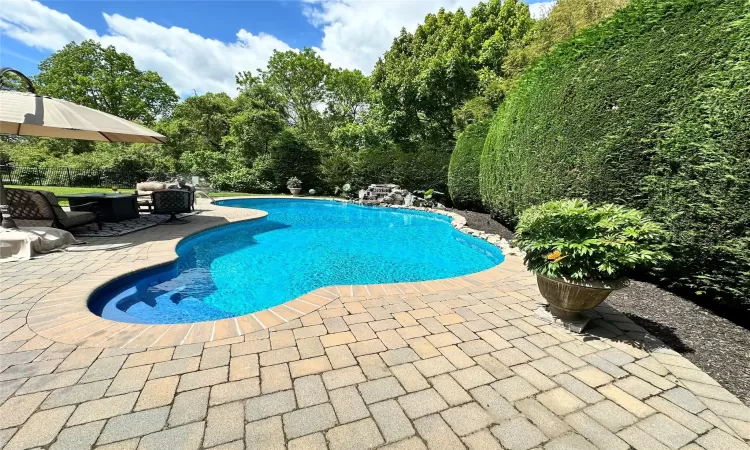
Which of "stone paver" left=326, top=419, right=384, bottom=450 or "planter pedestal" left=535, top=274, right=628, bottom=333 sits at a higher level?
"planter pedestal" left=535, top=274, right=628, bottom=333

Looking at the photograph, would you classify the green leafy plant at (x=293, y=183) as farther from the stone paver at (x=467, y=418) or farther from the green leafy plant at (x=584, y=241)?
the stone paver at (x=467, y=418)

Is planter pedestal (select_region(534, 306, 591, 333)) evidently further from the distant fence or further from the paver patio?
the distant fence

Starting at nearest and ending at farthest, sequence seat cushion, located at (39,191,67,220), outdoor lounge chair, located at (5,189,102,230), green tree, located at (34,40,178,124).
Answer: outdoor lounge chair, located at (5,189,102,230) < seat cushion, located at (39,191,67,220) < green tree, located at (34,40,178,124)

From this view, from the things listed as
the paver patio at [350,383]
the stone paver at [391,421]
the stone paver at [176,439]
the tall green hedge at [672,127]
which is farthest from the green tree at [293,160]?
the stone paver at [391,421]

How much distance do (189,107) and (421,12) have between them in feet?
63.3

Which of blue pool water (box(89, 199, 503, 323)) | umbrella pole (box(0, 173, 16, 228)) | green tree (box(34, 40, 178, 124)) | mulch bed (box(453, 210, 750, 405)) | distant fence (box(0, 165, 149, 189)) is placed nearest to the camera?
mulch bed (box(453, 210, 750, 405))

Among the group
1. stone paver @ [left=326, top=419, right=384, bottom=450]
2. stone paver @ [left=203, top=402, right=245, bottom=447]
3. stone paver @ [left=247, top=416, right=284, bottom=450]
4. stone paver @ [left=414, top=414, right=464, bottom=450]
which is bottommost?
stone paver @ [left=203, top=402, right=245, bottom=447]

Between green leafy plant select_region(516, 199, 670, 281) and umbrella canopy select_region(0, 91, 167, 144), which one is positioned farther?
umbrella canopy select_region(0, 91, 167, 144)

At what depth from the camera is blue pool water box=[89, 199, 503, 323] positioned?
3.92 m

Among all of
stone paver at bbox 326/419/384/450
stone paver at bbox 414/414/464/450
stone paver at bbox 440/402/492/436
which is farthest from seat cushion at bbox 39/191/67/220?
stone paver at bbox 440/402/492/436

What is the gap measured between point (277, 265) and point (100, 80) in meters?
33.0

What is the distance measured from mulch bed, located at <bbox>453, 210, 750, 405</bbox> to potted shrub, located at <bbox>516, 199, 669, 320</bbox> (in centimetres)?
81

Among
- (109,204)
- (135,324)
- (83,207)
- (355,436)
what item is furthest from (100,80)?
(355,436)

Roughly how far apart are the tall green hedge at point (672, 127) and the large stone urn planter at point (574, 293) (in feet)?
4.66
